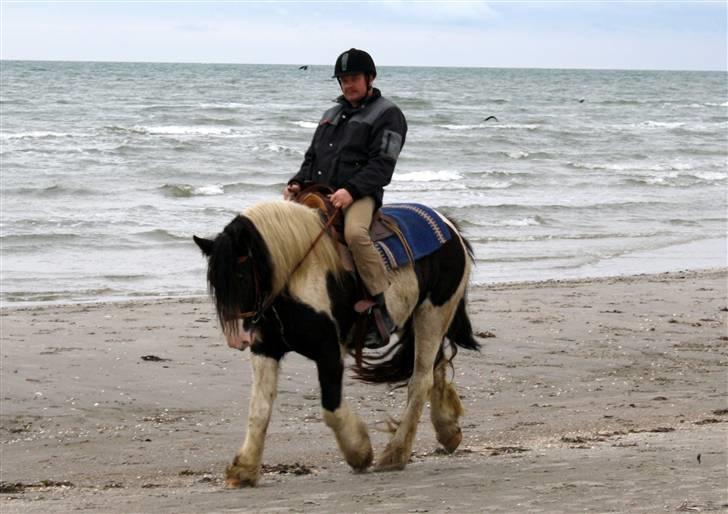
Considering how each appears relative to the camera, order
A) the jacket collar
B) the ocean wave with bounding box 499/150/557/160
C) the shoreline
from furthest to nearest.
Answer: the ocean wave with bounding box 499/150/557/160 → the shoreline → the jacket collar

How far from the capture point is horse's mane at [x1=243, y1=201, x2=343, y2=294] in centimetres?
552

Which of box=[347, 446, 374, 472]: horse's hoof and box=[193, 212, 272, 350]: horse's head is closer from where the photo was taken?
box=[193, 212, 272, 350]: horse's head

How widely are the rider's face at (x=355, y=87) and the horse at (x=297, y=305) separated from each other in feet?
2.09

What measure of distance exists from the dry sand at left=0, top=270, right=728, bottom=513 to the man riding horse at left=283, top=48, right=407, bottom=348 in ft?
3.34

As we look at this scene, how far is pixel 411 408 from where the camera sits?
6.43 m

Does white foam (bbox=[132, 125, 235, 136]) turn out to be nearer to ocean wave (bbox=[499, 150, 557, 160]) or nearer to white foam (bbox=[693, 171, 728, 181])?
ocean wave (bbox=[499, 150, 557, 160])

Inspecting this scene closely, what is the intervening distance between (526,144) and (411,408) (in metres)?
32.9

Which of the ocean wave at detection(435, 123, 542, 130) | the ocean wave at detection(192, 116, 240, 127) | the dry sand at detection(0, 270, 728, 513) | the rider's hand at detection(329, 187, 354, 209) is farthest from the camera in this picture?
the ocean wave at detection(435, 123, 542, 130)

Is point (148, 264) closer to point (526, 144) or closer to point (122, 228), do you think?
point (122, 228)

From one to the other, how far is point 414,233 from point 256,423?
52.5 inches

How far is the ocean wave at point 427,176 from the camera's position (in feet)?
91.4

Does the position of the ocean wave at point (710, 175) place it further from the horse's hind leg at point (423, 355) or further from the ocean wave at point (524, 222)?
the horse's hind leg at point (423, 355)

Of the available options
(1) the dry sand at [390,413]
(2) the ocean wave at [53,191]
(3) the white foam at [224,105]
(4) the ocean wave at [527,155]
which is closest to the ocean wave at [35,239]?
(1) the dry sand at [390,413]

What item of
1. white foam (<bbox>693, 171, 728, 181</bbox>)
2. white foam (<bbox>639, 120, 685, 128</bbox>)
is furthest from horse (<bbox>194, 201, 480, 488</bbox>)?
white foam (<bbox>639, 120, 685, 128</bbox>)
